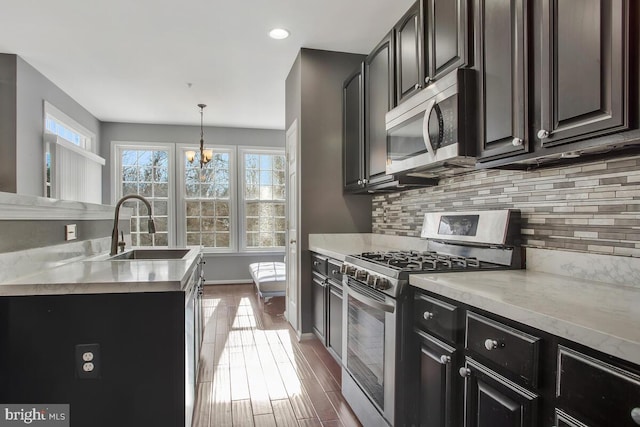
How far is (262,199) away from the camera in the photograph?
6996 mm

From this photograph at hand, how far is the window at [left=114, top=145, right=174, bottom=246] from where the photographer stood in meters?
6.56

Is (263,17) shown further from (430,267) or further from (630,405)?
(630,405)

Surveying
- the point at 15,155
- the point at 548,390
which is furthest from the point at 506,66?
the point at 15,155

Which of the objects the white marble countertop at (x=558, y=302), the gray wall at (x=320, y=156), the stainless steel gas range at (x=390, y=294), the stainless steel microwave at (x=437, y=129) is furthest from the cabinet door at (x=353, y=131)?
the white marble countertop at (x=558, y=302)

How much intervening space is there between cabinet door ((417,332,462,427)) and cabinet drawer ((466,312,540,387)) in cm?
15

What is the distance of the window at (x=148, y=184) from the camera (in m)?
6.56

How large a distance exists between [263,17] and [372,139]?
1.32 metres

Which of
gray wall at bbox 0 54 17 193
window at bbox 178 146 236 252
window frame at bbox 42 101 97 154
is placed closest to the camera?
gray wall at bbox 0 54 17 193

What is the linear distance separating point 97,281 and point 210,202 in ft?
17.8

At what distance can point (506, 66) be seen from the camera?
5.19 ft

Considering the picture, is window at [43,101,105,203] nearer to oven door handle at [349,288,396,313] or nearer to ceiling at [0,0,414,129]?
ceiling at [0,0,414,129]

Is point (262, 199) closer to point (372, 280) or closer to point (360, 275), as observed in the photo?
point (360, 275)

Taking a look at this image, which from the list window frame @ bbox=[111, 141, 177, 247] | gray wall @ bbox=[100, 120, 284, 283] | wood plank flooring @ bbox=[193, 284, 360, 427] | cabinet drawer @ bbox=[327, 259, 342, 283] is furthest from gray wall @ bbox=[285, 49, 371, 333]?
window frame @ bbox=[111, 141, 177, 247]

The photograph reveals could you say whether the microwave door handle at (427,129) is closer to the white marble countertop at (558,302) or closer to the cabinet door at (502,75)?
the cabinet door at (502,75)
